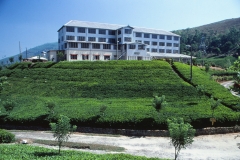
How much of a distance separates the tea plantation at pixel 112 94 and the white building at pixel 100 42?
37.5 ft

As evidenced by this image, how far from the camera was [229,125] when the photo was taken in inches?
1195

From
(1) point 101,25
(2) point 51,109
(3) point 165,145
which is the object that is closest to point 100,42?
(1) point 101,25

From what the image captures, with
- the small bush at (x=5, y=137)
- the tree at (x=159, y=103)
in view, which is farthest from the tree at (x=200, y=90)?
the small bush at (x=5, y=137)

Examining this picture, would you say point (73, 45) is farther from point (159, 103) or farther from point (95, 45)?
point (159, 103)

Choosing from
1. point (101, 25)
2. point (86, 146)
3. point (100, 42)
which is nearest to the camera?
point (86, 146)

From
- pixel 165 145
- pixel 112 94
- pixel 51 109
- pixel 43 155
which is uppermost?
pixel 112 94

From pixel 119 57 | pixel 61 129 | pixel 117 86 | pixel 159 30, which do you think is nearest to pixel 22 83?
pixel 117 86

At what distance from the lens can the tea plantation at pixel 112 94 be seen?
101 feet

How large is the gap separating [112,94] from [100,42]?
1290 inches

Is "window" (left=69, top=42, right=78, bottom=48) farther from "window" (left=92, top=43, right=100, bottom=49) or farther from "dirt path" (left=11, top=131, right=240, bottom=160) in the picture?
"dirt path" (left=11, top=131, right=240, bottom=160)

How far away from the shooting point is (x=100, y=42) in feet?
236

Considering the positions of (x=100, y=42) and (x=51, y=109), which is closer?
(x=51, y=109)

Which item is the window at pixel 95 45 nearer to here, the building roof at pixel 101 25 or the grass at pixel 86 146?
the building roof at pixel 101 25

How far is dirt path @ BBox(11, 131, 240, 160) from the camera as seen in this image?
2248 cm
